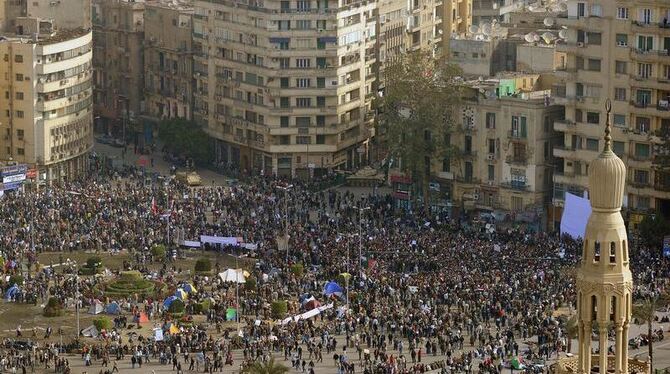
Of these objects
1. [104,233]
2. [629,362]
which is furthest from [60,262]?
[629,362]

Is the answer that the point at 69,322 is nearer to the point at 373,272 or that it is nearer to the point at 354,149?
the point at 373,272

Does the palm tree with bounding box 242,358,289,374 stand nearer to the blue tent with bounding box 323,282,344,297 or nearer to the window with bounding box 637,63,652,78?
the blue tent with bounding box 323,282,344,297

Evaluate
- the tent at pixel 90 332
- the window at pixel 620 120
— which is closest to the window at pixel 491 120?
the window at pixel 620 120

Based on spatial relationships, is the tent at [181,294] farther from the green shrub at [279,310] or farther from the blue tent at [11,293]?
the blue tent at [11,293]

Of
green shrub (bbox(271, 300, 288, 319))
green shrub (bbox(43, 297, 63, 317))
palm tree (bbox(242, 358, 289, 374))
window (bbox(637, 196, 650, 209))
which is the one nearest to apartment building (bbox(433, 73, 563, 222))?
window (bbox(637, 196, 650, 209))

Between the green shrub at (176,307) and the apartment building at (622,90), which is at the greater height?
the apartment building at (622,90)

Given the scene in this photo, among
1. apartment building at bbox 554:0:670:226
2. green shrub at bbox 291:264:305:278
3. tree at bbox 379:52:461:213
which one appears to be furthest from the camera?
tree at bbox 379:52:461:213
